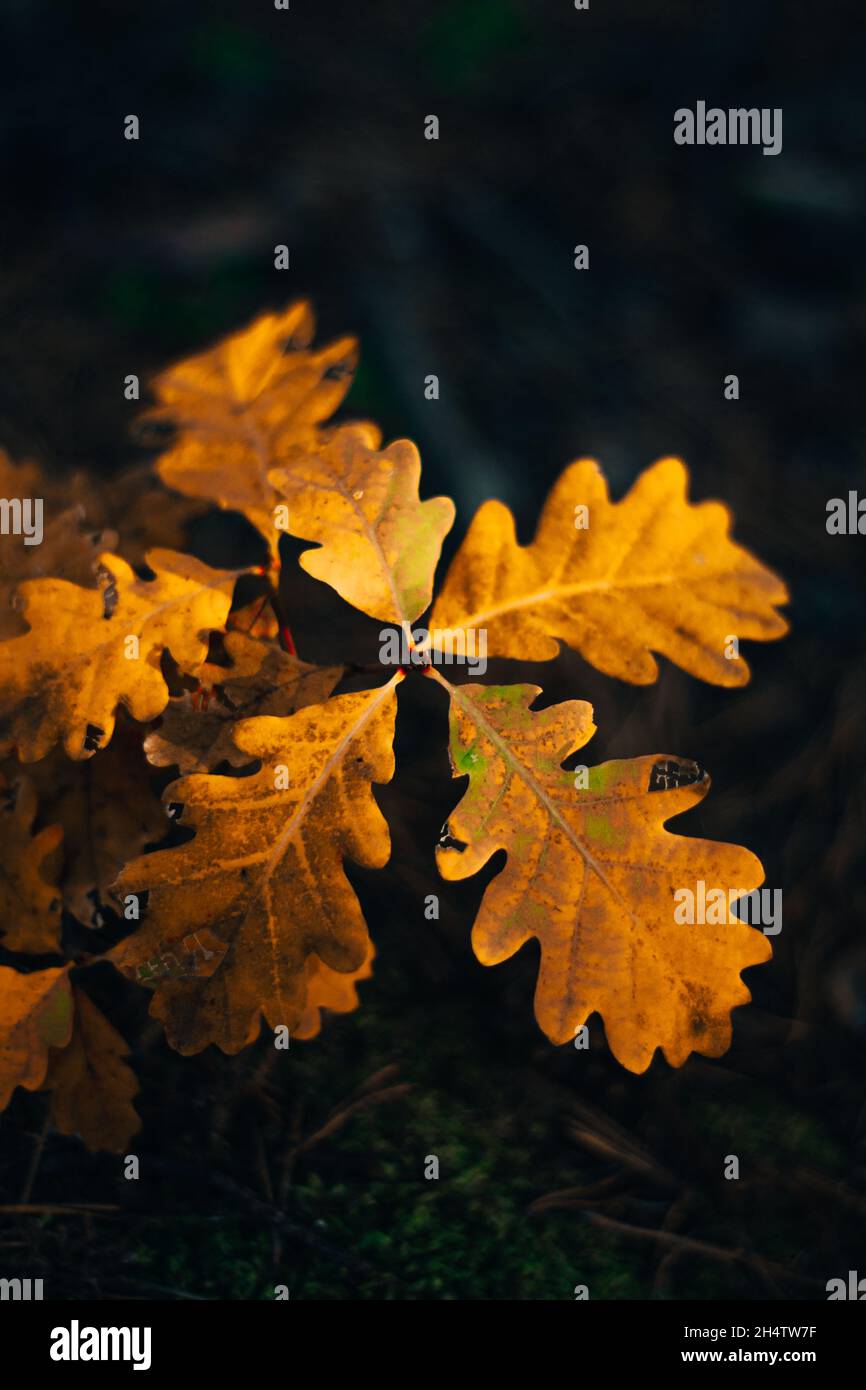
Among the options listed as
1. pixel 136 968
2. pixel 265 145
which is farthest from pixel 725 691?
pixel 265 145

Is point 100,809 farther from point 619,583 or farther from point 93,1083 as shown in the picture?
point 619,583
